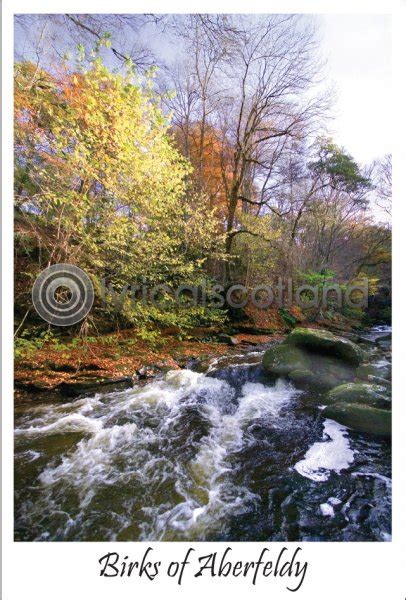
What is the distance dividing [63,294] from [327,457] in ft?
15.0

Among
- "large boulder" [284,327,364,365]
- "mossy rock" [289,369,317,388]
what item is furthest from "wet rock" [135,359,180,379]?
"large boulder" [284,327,364,365]

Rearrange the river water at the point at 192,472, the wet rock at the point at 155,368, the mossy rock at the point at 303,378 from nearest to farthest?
1. the river water at the point at 192,472
2. the mossy rock at the point at 303,378
3. the wet rock at the point at 155,368

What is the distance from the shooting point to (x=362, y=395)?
10.8ft

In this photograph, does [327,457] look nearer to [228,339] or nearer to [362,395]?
[362,395]

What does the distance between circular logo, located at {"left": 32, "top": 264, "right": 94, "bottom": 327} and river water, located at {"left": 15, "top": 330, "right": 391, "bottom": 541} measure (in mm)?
1462

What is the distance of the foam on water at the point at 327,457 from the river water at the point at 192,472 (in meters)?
0.01

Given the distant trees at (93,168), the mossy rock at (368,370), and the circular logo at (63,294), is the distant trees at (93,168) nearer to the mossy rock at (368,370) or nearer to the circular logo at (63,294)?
the circular logo at (63,294)

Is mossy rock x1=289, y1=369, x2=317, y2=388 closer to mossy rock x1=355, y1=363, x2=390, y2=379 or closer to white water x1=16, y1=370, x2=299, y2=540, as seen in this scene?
white water x1=16, y1=370, x2=299, y2=540

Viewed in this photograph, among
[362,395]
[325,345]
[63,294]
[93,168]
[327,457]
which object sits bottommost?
[327,457]

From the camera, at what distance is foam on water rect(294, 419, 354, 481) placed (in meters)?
2.45

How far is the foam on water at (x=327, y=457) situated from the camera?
2454 millimetres

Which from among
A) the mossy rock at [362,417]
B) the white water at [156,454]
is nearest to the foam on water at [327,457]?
the mossy rock at [362,417]

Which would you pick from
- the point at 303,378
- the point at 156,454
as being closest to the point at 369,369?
the point at 303,378
